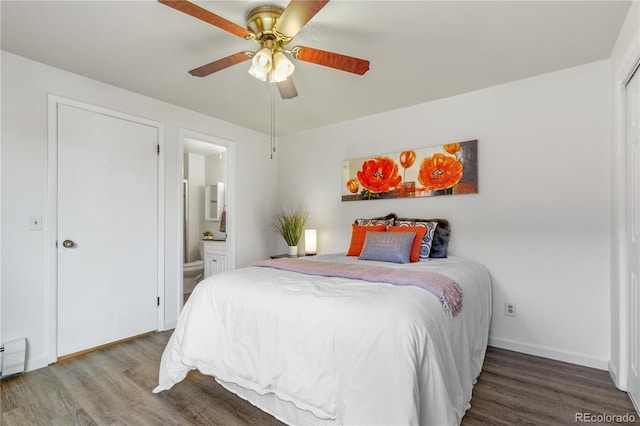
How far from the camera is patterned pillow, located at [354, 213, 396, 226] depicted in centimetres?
331

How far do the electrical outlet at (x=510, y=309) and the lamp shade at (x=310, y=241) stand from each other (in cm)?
219

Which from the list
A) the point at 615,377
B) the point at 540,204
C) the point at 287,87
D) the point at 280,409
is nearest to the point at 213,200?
the point at 287,87

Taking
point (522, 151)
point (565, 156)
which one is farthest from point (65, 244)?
point (565, 156)

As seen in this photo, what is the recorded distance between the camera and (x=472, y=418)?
1.75m

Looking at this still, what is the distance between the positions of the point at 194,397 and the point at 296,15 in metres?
2.33

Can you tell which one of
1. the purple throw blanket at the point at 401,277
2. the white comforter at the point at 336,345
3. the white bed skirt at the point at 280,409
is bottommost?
the white bed skirt at the point at 280,409

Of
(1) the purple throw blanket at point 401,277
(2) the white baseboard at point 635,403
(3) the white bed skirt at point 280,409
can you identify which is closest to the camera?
(3) the white bed skirt at point 280,409

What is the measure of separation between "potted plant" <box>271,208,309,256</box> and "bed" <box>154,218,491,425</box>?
183 centimetres

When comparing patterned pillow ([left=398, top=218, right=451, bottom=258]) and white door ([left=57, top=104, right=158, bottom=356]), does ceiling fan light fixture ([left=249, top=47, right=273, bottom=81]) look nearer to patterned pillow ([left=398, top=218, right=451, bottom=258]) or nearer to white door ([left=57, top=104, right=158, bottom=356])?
white door ([left=57, top=104, right=158, bottom=356])

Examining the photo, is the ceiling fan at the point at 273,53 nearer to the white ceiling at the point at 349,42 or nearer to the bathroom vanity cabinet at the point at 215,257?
the white ceiling at the point at 349,42

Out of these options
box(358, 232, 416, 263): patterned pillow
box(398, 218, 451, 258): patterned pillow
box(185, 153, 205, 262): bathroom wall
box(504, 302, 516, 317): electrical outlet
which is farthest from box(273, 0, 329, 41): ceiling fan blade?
box(185, 153, 205, 262): bathroom wall

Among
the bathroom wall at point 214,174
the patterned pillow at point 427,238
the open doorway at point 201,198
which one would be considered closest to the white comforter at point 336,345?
the patterned pillow at point 427,238

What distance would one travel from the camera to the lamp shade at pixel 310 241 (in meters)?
4.01

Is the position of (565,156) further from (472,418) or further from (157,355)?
(157,355)
